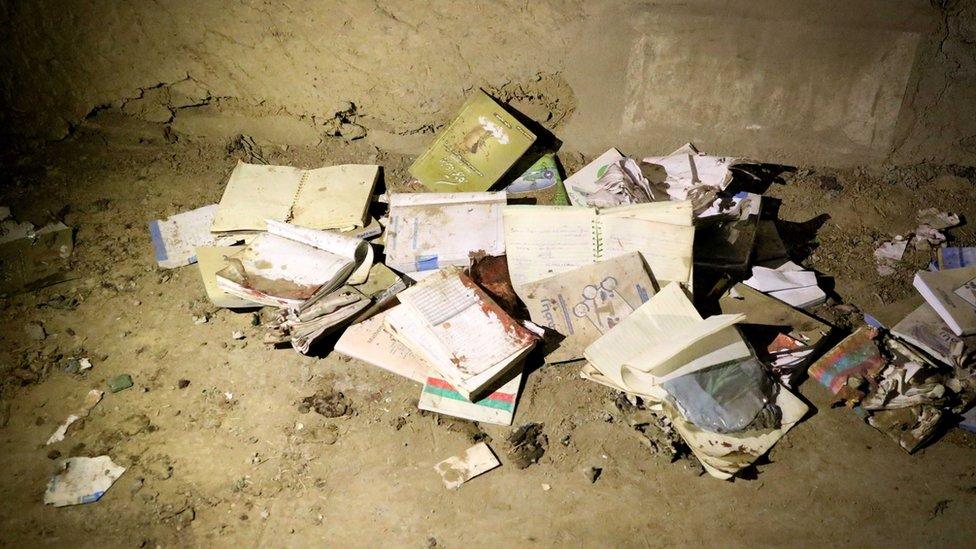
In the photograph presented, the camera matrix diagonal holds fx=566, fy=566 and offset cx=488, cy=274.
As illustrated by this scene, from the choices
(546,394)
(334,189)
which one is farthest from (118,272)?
(546,394)

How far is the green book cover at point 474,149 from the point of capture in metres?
3.19

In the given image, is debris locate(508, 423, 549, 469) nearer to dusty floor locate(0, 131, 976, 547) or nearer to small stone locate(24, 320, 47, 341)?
dusty floor locate(0, 131, 976, 547)

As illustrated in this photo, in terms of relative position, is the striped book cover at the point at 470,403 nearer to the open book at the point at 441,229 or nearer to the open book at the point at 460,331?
the open book at the point at 460,331

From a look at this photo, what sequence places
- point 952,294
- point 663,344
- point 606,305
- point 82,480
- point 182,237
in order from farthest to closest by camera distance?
point 182,237
point 952,294
point 606,305
point 663,344
point 82,480

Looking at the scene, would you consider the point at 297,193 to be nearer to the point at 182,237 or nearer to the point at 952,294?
the point at 182,237

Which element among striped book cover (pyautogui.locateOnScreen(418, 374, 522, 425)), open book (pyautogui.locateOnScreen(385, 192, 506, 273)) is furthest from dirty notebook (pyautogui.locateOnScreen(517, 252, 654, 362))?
open book (pyautogui.locateOnScreen(385, 192, 506, 273))

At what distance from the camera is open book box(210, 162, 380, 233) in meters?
2.97

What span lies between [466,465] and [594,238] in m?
1.15

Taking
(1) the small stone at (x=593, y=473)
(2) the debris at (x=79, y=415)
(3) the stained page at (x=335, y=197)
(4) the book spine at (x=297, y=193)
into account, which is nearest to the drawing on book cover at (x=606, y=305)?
→ (1) the small stone at (x=593, y=473)

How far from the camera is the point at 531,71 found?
323 cm

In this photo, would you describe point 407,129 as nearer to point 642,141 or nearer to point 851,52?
point 642,141

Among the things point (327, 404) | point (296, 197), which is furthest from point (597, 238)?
point (296, 197)

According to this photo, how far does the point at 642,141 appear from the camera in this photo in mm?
3445

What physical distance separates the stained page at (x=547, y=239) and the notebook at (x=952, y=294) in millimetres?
1614
